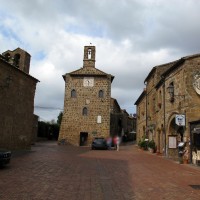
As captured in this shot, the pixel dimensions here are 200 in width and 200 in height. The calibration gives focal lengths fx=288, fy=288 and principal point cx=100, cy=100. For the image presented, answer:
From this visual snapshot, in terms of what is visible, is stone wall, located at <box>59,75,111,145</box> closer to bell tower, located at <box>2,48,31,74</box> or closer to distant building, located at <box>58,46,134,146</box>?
distant building, located at <box>58,46,134,146</box>

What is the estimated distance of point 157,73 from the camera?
95.2 feet

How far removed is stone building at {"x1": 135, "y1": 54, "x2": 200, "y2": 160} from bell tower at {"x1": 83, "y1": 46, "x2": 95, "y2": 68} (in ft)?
57.4

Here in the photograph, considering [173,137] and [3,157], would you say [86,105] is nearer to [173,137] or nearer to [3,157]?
[173,137]

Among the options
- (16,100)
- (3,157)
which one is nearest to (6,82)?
(16,100)

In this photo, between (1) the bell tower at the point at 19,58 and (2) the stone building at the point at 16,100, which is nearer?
(2) the stone building at the point at 16,100

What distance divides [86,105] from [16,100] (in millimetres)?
17521

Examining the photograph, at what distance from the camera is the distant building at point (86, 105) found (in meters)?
40.2

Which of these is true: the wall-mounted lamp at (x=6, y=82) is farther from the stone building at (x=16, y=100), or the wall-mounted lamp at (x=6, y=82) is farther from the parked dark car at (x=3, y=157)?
the parked dark car at (x=3, y=157)

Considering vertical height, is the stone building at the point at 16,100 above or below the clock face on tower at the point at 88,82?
below

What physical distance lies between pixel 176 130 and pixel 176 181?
449 inches

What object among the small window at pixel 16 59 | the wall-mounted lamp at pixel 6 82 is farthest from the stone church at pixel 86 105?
the wall-mounted lamp at pixel 6 82

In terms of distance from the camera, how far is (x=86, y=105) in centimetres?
4088

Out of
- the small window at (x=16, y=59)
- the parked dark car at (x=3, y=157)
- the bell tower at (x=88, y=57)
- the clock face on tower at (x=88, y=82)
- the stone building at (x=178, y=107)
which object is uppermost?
the bell tower at (x=88, y=57)

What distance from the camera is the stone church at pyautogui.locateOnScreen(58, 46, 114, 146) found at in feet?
132
